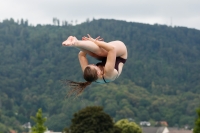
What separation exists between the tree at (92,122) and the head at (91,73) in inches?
2685

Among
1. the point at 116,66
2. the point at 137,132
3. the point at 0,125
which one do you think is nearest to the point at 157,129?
the point at 0,125

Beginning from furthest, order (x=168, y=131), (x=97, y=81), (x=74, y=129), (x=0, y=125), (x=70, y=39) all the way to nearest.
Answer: (x=0, y=125) < (x=168, y=131) < (x=74, y=129) < (x=97, y=81) < (x=70, y=39)

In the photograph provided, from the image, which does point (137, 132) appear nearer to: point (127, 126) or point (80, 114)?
point (127, 126)

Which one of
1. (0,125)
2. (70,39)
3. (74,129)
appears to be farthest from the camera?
(0,125)

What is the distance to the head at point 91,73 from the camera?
1556 cm

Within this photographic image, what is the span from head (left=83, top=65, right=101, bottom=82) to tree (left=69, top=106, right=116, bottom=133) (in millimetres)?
68194

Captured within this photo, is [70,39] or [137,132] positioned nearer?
[70,39]

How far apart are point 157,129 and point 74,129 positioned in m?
92.0

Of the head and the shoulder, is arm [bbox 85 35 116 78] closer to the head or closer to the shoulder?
the shoulder

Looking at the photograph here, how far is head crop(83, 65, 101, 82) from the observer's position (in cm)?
1556

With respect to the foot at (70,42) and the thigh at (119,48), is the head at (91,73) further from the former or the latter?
the foot at (70,42)

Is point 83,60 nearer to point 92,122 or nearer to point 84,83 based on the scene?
A: point 84,83

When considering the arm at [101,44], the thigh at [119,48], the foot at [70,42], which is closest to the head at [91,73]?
the arm at [101,44]

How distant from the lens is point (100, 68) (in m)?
15.9
